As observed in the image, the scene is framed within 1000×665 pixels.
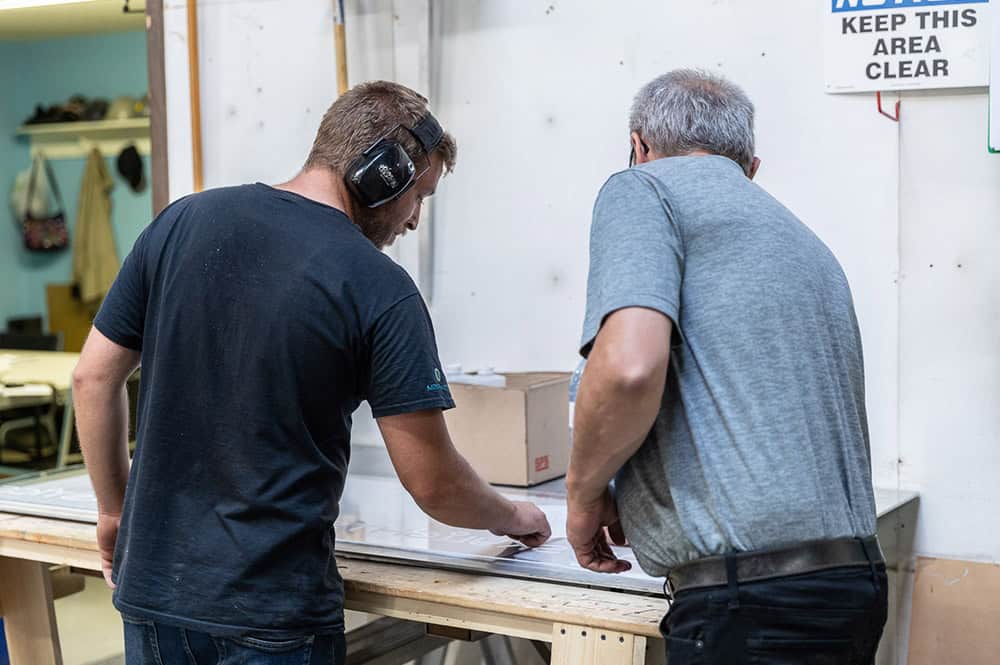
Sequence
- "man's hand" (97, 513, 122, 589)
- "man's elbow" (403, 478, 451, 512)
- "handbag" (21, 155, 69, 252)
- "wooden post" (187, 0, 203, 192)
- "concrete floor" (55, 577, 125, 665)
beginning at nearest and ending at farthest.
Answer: "man's elbow" (403, 478, 451, 512), "man's hand" (97, 513, 122, 589), "wooden post" (187, 0, 203, 192), "concrete floor" (55, 577, 125, 665), "handbag" (21, 155, 69, 252)

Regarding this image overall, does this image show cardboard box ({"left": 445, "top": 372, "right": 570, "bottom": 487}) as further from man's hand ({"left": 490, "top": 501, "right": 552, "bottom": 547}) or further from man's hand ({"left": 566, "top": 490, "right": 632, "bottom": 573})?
man's hand ({"left": 566, "top": 490, "right": 632, "bottom": 573})

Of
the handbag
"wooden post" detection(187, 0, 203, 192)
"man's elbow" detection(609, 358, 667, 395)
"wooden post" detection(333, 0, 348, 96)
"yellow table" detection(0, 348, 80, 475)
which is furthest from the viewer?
the handbag

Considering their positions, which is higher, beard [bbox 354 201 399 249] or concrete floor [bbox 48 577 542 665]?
beard [bbox 354 201 399 249]

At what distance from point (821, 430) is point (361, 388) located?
0.57 m

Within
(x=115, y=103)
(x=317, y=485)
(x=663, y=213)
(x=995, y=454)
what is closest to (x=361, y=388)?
(x=317, y=485)

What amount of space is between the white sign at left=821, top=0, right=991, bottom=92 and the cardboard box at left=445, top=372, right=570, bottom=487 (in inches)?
32.4

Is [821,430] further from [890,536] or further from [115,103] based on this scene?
[115,103]

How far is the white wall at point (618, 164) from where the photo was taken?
81.9 inches

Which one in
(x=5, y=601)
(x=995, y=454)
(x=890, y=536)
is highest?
(x=995, y=454)

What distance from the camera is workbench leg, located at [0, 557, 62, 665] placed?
7.14 ft

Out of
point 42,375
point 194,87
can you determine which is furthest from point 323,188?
point 42,375

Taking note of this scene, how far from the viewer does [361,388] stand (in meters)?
1.42

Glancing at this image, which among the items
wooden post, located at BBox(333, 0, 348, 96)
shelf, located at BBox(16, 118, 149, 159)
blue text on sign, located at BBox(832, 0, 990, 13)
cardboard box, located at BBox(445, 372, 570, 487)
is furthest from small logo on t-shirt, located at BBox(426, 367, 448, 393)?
shelf, located at BBox(16, 118, 149, 159)

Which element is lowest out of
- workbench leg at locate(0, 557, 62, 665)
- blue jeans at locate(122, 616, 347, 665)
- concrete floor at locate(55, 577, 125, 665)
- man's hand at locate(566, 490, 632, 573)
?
concrete floor at locate(55, 577, 125, 665)
